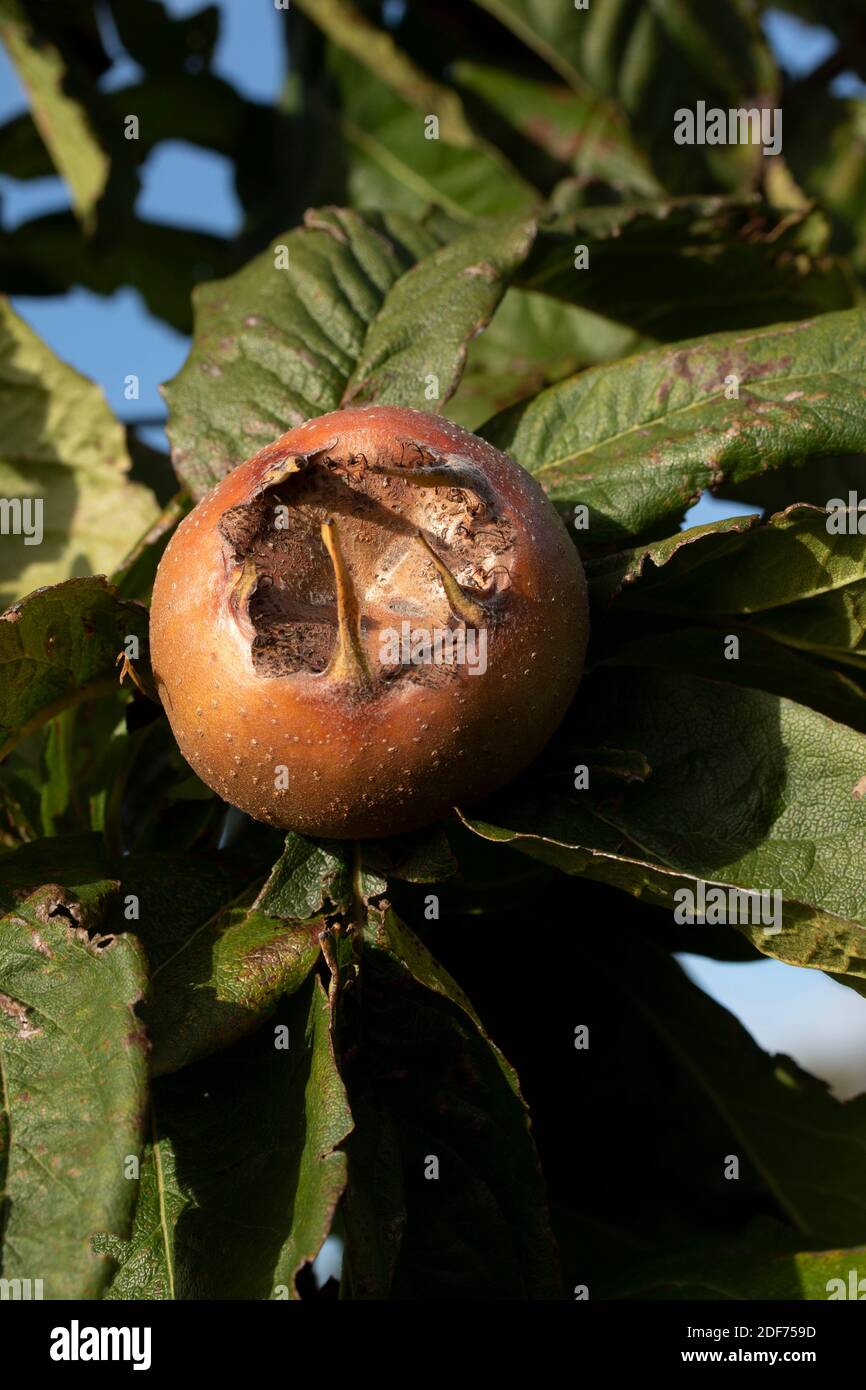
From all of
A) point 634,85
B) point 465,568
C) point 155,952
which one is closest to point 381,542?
point 465,568

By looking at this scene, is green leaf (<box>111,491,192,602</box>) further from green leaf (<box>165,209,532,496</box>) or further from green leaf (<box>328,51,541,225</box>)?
green leaf (<box>328,51,541,225</box>)

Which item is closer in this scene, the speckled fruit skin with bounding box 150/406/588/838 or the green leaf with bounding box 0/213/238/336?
the speckled fruit skin with bounding box 150/406/588/838

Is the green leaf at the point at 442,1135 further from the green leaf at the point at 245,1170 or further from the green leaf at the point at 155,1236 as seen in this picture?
the green leaf at the point at 155,1236

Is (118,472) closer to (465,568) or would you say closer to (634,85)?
(465,568)

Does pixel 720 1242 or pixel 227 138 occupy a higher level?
pixel 227 138

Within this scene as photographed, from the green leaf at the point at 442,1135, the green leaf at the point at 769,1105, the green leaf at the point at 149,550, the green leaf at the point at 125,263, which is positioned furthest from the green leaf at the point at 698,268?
the green leaf at the point at 125,263

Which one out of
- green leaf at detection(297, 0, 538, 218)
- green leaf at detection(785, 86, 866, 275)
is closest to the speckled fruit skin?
green leaf at detection(297, 0, 538, 218)

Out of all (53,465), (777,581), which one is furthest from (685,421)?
(53,465)
